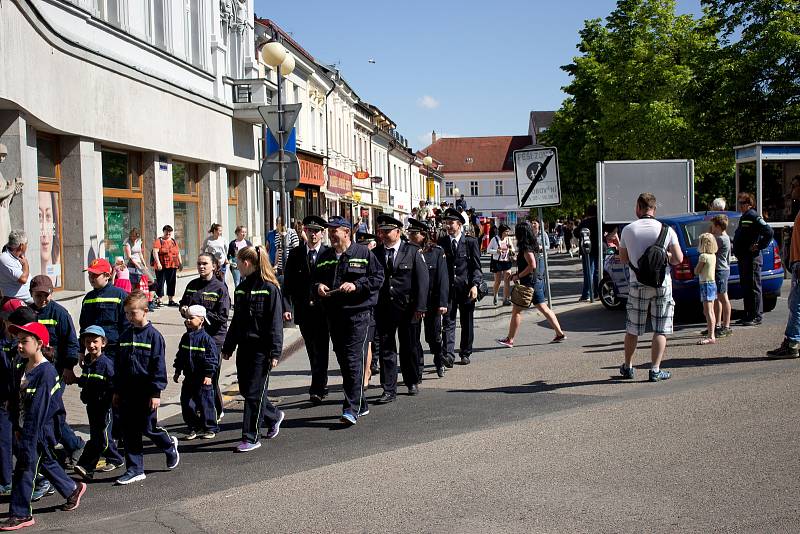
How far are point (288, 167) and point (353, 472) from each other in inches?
394

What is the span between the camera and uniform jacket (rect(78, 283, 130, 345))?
25.8 feet

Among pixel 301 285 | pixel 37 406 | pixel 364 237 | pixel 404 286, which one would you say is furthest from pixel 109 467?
pixel 364 237

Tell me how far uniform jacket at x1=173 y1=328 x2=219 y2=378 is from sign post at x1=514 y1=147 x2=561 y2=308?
1044 cm

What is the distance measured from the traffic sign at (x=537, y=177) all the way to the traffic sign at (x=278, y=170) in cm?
442

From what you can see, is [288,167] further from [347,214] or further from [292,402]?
[347,214]

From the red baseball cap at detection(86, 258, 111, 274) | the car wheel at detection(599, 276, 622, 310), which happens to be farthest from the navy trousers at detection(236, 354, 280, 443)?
the car wheel at detection(599, 276, 622, 310)

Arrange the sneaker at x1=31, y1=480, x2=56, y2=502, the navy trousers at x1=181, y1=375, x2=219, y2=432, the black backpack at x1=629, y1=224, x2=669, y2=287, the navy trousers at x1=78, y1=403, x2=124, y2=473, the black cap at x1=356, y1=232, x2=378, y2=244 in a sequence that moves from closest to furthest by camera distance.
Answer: the sneaker at x1=31, y1=480, x2=56, y2=502 → the navy trousers at x1=78, y1=403, x2=124, y2=473 → the navy trousers at x1=181, y1=375, x2=219, y2=432 → the black backpack at x1=629, y1=224, x2=669, y2=287 → the black cap at x1=356, y1=232, x2=378, y2=244

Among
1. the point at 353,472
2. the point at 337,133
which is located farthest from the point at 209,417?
the point at 337,133

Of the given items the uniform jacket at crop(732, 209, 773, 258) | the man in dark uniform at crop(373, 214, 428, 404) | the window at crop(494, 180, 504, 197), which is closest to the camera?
the man in dark uniform at crop(373, 214, 428, 404)

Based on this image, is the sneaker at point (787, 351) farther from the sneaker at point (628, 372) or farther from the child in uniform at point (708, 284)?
the sneaker at point (628, 372)

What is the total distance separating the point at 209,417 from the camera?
8281 millimetres

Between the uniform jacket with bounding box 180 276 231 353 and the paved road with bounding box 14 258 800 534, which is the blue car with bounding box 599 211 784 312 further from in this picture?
the uniform jacket with bounding box 180 276 231 353

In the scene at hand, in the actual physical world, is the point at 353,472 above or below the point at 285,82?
below

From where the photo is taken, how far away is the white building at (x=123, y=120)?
43.0ft
